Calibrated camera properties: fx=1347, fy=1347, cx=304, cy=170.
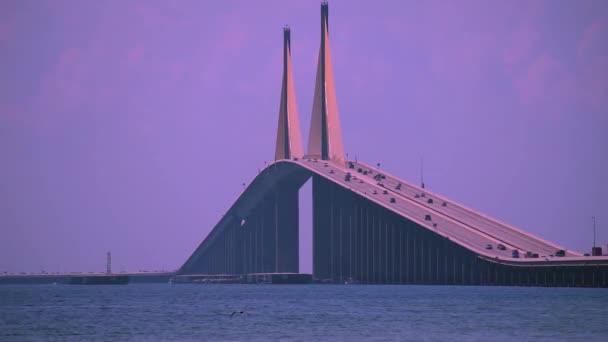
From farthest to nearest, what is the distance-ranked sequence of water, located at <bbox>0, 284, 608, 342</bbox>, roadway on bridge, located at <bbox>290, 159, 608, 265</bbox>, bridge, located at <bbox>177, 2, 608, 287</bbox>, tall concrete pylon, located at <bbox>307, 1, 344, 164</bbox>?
tall concrete pylon, located at <bbox>307, 1, 344, 164</bbox>, roadway on bridge, located at <bbox>290, 159, 608, 265</bbox>, bridge, located at <bbox>177, 2, 608, 287</bbox>, water, located at <bbox>0, 284, 608, 342</bbox>

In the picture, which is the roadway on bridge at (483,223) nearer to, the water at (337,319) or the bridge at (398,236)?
the bridge at (398,236)

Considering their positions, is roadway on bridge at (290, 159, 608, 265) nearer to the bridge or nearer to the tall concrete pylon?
the bridge

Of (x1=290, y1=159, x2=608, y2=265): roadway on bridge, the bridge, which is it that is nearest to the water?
the bridge

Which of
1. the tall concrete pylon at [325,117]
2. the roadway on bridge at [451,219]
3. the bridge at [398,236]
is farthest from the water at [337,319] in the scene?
the tall concrete pylon at [325,117]

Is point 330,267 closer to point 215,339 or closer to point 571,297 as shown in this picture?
point 571,297

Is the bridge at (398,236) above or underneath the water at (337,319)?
above

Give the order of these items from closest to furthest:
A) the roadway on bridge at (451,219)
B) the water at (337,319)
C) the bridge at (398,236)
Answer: the water at (337,319)
the bridge at (398,236)
the roadway on bridge at (451,219)

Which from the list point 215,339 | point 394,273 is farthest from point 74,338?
point 394,273

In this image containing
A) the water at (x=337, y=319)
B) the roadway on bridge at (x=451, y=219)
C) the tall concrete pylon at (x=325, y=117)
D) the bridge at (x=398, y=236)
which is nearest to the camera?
the water at (x=337, y=319)
